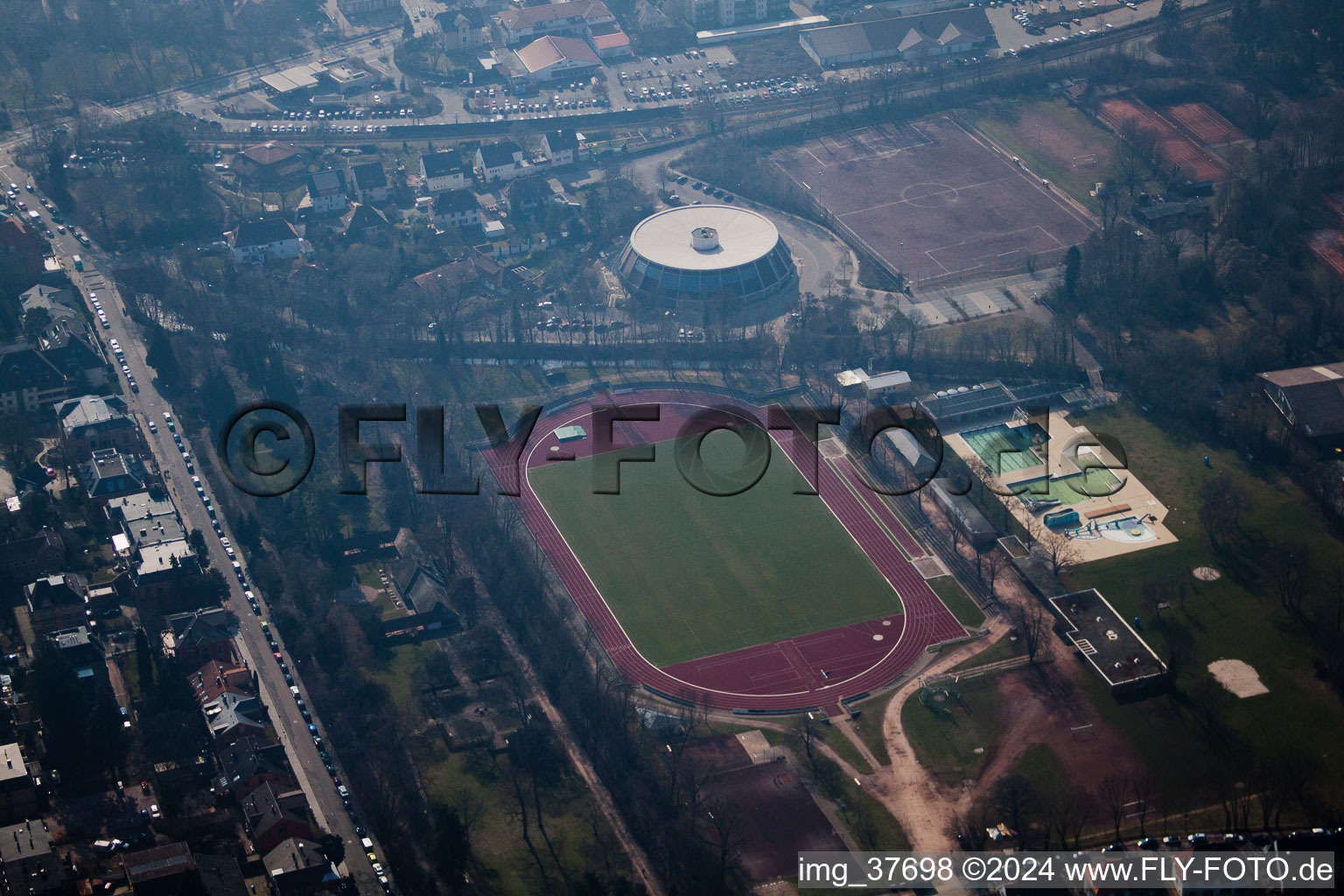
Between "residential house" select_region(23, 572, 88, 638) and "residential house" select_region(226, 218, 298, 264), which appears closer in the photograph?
"residential house" select_region(23, 572, 88, 638)

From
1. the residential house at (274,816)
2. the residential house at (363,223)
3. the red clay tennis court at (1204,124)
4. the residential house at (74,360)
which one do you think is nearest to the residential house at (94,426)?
the residential house at (74,360)

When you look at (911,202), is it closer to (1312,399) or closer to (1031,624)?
(1312,399)

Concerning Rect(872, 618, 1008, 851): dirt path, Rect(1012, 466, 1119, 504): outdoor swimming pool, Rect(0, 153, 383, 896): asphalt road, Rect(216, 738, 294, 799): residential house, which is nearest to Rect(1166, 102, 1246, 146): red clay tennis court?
Rect(1012, 466, 1119, 504): outdoor swimming pool

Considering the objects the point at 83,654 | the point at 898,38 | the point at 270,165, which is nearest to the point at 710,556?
the point at 83,654

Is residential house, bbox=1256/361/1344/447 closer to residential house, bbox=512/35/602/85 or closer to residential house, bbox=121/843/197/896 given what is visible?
residential house, bbox=121/843/197/896

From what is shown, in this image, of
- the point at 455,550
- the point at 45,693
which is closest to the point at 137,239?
the point at 455,550

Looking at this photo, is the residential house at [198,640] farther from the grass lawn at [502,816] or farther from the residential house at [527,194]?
the residential house at [527,194]
